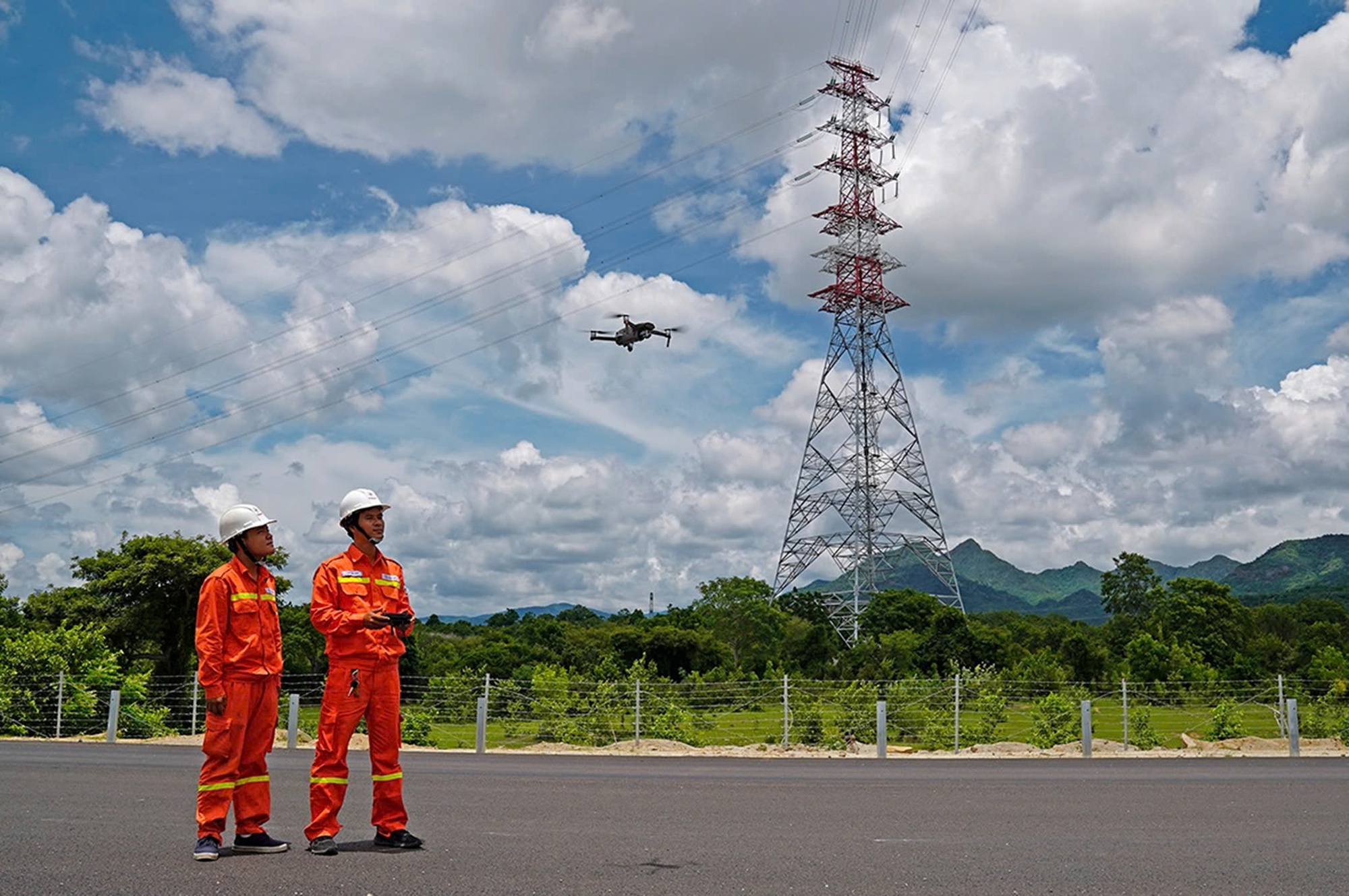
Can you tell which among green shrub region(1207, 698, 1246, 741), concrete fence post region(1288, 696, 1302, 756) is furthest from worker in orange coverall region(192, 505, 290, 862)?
green shrub region(1207, 698, 1246, 741)

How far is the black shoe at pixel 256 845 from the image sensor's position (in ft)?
22.4

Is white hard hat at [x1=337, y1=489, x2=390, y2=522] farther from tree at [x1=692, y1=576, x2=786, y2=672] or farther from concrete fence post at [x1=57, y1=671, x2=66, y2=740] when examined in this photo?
tree at [x1=692, y1=576, x2=786, y2=672]

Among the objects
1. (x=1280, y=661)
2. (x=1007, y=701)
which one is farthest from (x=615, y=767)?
(x=1280, y=661)

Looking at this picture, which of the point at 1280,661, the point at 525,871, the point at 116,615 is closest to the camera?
the point at 525,871

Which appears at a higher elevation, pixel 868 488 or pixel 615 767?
pixel 868 488

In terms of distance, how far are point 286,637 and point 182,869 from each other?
1619 inches

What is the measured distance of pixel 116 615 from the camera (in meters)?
36.0

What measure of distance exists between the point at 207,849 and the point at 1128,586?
8542cm

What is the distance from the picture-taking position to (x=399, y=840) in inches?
275

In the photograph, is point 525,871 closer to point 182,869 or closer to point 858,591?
point 182,869

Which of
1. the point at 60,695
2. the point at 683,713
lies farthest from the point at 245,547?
the point at 60,695

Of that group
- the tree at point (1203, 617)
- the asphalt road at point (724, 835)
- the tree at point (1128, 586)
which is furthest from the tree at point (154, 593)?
the tree at point (1128, 586)

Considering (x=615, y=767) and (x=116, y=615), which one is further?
(x=116, y=615)

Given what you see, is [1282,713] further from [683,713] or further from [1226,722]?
[683,713]
